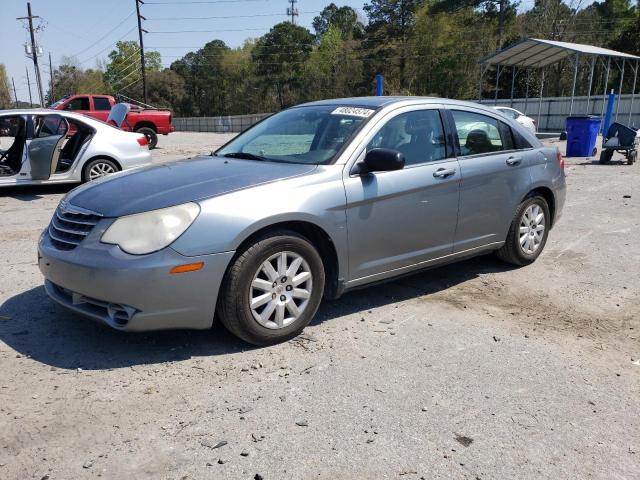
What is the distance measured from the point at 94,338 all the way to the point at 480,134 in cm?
355

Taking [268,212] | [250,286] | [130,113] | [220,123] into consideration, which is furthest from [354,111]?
[220,123]

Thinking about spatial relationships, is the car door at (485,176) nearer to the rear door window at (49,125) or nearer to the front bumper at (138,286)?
the front bumper at (138,286)

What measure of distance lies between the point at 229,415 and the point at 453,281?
2.85m

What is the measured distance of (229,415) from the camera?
286 cm

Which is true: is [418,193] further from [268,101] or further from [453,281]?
[268,101]

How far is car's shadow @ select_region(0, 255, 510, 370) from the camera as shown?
346 centimetres

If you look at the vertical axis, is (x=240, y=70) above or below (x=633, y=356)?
above

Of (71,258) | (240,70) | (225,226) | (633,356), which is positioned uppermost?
(240,70)

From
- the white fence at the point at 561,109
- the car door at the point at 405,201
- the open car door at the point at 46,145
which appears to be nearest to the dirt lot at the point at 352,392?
the car door at the point at 405,201

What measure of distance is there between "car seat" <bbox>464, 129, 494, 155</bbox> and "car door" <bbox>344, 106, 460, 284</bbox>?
288mm

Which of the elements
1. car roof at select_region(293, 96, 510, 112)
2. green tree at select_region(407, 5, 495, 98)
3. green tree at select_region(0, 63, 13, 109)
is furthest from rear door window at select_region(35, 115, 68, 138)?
green tree at select_region(0, 63, 13, 109)

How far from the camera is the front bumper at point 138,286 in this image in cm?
317

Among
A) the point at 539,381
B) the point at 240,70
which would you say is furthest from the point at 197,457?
the point at 240,70

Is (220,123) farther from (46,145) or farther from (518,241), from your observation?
(518,241)
